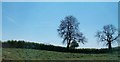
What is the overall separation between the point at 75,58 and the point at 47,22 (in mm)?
1074

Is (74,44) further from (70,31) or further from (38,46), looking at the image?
(38,46)

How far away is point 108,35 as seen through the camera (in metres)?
5.57

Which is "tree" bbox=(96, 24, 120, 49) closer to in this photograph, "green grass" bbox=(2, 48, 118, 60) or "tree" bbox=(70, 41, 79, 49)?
"green grass" bbox=(2, 48, 118, 60)

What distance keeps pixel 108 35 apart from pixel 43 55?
160 centimetres

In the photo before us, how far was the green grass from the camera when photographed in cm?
563

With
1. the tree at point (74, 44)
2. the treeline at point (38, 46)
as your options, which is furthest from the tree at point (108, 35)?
the tree at point (74, 44)

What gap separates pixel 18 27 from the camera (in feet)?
18.7

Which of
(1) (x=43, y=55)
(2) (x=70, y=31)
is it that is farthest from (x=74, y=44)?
(1) (x=43, y=55)

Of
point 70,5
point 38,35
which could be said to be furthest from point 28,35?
point 70,5

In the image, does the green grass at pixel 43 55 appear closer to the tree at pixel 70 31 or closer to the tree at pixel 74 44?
the tree at pixel 74 44

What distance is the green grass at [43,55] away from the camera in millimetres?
5629

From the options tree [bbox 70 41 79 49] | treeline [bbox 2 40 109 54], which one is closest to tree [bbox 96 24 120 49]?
treeline [bbox 2 40 109 54]

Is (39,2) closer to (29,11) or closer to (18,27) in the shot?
(29,11)

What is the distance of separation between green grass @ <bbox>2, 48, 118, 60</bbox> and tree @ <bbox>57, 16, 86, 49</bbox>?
31 cm
